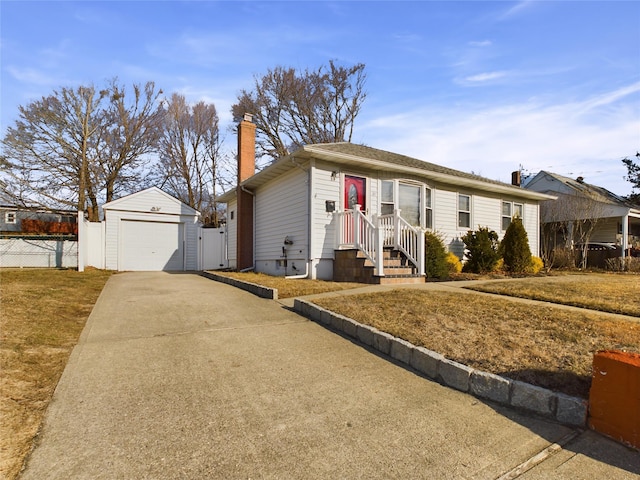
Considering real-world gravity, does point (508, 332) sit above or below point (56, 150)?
below

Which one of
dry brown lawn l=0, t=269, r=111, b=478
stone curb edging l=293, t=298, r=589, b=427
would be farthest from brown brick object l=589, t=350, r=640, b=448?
dry brown lawn l=0, t=269, r=111, b=478

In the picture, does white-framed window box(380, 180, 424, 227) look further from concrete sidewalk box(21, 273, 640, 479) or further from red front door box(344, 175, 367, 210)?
concrete sidewalk box(21, 273, 640, 479)

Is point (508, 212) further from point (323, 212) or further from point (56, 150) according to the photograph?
point (56, 150)

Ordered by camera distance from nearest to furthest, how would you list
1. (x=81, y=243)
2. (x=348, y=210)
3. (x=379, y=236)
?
(x=379, y=236), (x=348, y=210), (x=81, y=243)

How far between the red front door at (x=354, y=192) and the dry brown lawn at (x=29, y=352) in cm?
662

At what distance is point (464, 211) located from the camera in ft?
42.3

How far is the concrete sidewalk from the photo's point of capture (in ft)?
6.37

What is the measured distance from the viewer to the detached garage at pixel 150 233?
49.2ft

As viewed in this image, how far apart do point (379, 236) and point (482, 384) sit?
5.36 meters

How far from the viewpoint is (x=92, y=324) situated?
504cm

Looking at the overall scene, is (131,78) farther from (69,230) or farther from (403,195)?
(403,195)

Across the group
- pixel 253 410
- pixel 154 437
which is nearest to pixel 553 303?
pixel 253 410

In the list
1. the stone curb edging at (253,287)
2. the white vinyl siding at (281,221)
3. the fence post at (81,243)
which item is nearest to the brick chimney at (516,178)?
the white vinyl siding at (281,221)

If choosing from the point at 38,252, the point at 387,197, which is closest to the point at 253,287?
the point at 387,197
